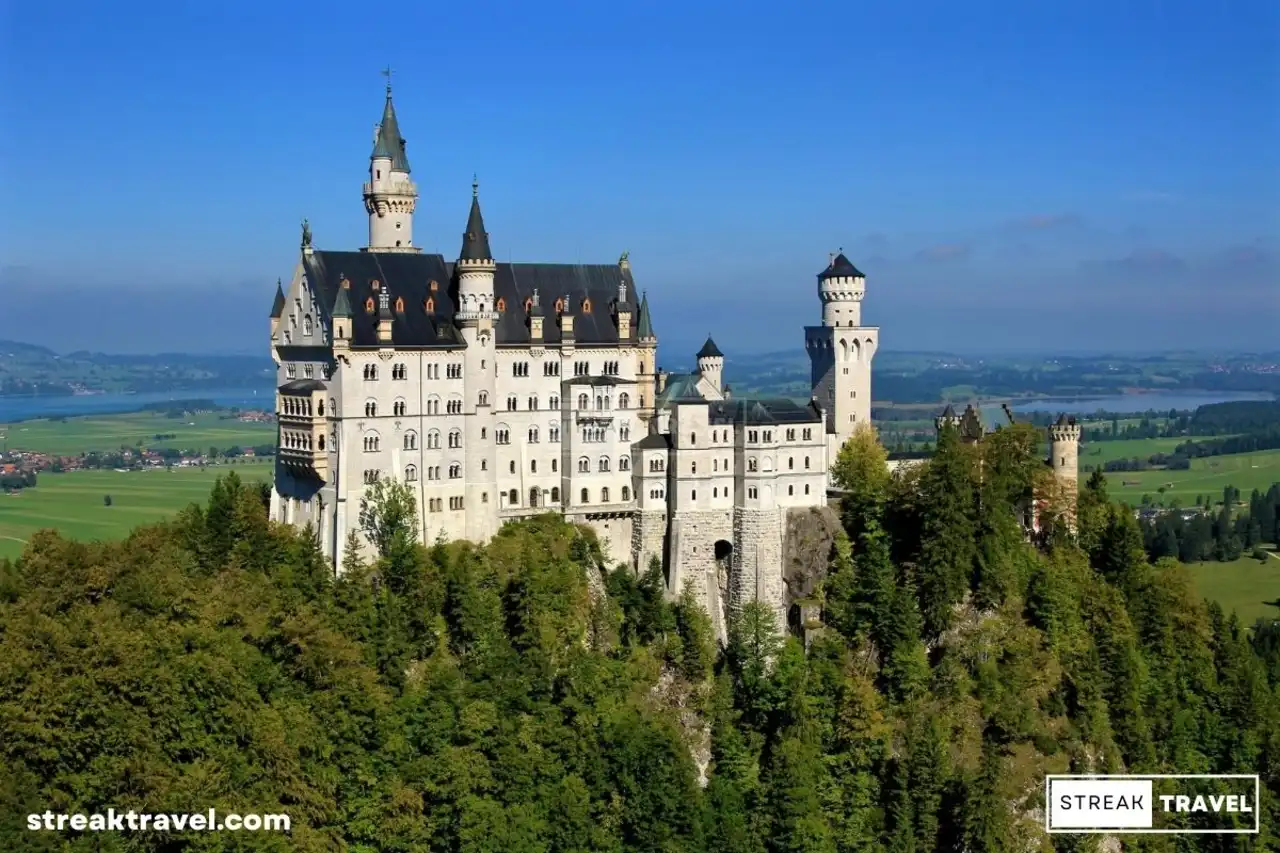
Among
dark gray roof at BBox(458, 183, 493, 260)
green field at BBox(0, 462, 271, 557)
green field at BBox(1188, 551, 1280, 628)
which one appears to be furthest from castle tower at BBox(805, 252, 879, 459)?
green field at BBox(0, 462, 271, 557)

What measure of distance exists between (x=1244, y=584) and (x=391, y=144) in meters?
89.2

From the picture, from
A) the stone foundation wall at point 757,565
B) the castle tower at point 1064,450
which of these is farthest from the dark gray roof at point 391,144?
the castle tower at point 1064,450

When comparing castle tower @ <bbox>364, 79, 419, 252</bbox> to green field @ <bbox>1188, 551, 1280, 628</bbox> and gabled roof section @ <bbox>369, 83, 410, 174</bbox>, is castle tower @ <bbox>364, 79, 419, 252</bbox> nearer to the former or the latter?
gabled roof section @ <bbox>369, 83, 410, 174</bbox>

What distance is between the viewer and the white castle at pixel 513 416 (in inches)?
3199

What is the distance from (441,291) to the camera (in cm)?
8569

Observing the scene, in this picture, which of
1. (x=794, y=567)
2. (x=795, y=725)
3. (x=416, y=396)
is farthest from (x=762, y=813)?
(x=416, y=396)

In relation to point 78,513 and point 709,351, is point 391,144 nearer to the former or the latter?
point 709,351

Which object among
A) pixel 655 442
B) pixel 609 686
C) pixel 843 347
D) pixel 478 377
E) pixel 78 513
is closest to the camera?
pixel 609 686

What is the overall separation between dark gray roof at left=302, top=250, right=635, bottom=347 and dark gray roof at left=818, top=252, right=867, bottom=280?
509 inches

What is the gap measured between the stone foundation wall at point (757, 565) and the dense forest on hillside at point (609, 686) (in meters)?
1.53

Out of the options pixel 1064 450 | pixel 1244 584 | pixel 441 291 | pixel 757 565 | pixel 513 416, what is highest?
pixel 441 291

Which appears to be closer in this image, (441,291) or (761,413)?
(441,291)

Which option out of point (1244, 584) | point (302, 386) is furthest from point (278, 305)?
point (1244, 584)

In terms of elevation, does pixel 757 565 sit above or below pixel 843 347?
below
